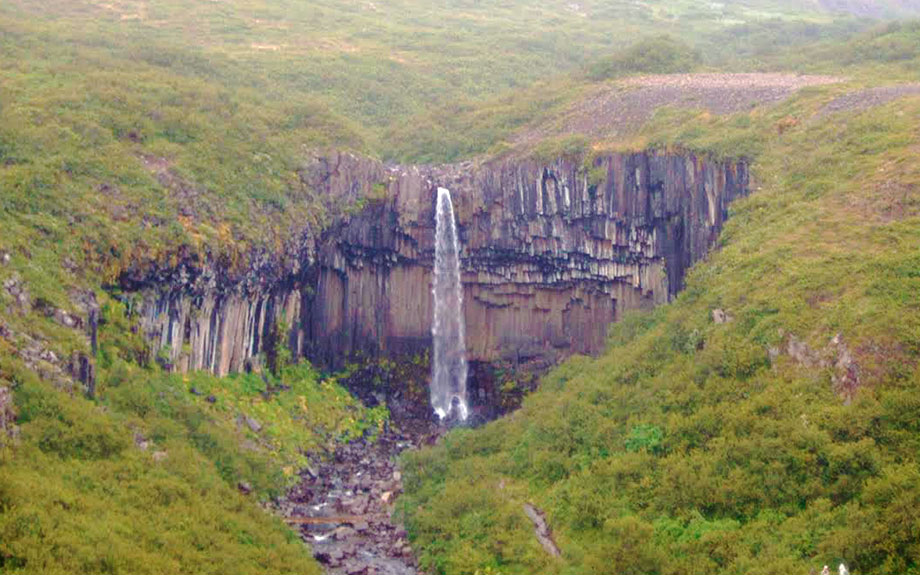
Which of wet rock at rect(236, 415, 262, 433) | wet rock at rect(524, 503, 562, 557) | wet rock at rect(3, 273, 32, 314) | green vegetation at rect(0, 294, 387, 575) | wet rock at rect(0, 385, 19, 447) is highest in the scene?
wet rock at rect(3, 273, 32, 314)

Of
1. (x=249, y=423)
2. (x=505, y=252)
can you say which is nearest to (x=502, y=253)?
(x=505, y=252)

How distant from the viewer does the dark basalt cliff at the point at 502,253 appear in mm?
35250

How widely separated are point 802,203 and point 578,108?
54.0 ft

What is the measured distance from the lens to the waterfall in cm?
3847

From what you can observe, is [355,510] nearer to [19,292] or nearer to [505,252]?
[19,292]

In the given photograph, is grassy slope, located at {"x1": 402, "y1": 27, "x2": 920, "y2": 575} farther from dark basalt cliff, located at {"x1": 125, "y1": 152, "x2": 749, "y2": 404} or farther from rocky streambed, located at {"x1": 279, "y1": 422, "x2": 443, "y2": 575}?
dark basalt cliff, located at {"x1": 125, "y1": 152, "x2": 749, "y2": 404}

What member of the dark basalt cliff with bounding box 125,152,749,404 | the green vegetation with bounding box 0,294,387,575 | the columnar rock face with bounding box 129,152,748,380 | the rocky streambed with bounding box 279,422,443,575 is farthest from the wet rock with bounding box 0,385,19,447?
the columnar rock face with bounding box 129,152,748,380

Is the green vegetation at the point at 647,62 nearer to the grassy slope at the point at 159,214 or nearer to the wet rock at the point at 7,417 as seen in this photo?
the grassy slope at the point at 159,214

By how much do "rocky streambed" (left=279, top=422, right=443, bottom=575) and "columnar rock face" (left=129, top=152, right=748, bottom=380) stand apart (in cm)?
559

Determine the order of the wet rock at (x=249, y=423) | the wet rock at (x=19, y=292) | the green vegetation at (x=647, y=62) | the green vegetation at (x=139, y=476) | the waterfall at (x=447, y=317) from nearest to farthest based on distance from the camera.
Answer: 1. the green vegetation at (x=139, y=476)
2. the wet rock at (x=19, y=292)
3. the wet rock at (x=249, y=423)
4. the waterfall at (x=447, y=317)
5. the green vegetation at (x=647, y=62)

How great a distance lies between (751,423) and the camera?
2264 centimetres

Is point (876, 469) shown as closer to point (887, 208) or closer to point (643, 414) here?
point (643, 414)

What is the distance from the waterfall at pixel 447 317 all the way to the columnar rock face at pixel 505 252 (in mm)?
305

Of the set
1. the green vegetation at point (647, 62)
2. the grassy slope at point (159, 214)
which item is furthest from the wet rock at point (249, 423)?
the green vegetation at point (647, 62)
